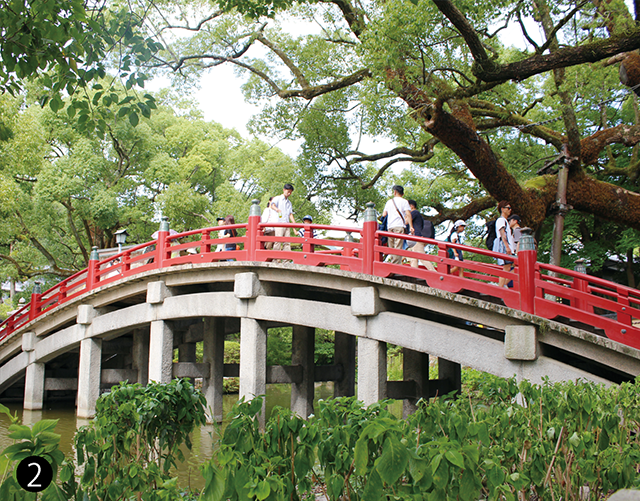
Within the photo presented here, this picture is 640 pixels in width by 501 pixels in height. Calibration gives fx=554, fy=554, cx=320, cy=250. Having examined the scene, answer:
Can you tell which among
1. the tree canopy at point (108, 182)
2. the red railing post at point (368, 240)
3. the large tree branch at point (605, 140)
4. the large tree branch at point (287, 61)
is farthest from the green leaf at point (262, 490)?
the tree canopy at point (108, 182)

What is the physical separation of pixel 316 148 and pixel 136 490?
13973mm

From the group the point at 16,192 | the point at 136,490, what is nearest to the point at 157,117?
the point at 16,192

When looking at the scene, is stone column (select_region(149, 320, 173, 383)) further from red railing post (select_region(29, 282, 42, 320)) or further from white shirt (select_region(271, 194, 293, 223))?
red railing post (select_region(29, 282, 42, 320))

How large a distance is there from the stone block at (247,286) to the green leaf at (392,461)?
8.18m

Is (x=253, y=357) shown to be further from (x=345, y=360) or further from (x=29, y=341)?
(x=29, y=341)

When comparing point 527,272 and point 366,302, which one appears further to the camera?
point 366,302

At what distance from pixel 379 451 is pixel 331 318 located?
6767 mm

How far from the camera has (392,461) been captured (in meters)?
2.36

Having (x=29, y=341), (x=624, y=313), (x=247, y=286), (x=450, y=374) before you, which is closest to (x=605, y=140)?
(x=450, y=374)

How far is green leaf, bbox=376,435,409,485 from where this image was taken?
7.71 ft

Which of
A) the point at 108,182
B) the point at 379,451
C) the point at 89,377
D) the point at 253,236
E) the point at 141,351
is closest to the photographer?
the point at 379,451

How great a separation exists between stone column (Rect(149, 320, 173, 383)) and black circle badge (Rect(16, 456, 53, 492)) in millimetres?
9700

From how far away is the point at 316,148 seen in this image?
16453mm

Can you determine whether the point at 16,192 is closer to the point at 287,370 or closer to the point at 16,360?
the point at 16,360
